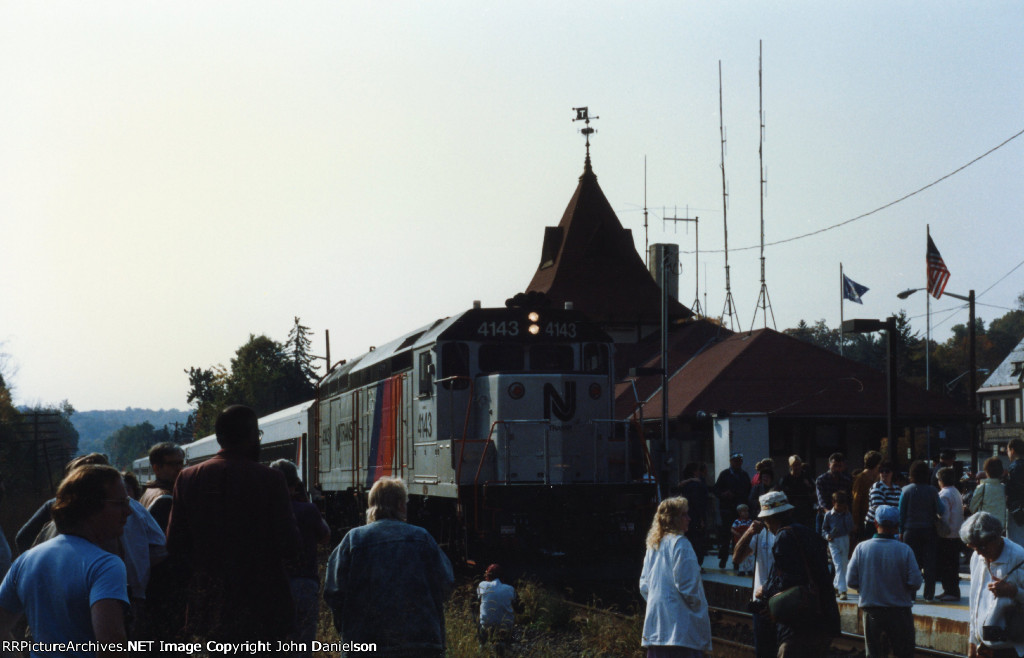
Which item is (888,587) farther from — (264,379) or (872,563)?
(264,379)

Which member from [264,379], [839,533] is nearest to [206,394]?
[264,379]

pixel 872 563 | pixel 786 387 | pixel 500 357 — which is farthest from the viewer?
pixel 786 387

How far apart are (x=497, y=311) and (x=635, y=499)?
3.48 m

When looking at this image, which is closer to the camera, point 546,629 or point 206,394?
point 546,629

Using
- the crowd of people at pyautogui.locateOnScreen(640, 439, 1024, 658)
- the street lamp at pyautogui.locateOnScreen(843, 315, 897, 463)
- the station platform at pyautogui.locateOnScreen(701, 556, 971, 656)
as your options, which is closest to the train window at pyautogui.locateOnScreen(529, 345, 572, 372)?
the crowd of people at pyautogui.locateOnScreen(640, 439, 1024, 658)

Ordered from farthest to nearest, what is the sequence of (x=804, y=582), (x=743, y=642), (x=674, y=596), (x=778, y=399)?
1. (x=778, y=399)
2. (x=743, y=642)
3. (x=804, y=582)
4. (x=674, y=596)

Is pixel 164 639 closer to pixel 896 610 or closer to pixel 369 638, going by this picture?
pixel 369 638

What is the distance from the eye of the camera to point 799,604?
8.38 metres

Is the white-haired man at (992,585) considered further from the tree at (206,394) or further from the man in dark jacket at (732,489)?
the tree at (206,394)

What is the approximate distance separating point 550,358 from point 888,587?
8.39m

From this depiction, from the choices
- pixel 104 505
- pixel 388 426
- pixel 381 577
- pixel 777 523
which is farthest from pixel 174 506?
pixel 388 426

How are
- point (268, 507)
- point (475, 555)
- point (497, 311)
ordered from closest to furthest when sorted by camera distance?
point (268, 507) → point (475, 555) → point (497, 311)

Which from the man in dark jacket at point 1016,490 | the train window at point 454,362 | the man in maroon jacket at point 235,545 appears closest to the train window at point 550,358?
the train window at point 454,362

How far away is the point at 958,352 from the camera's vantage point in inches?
4370
